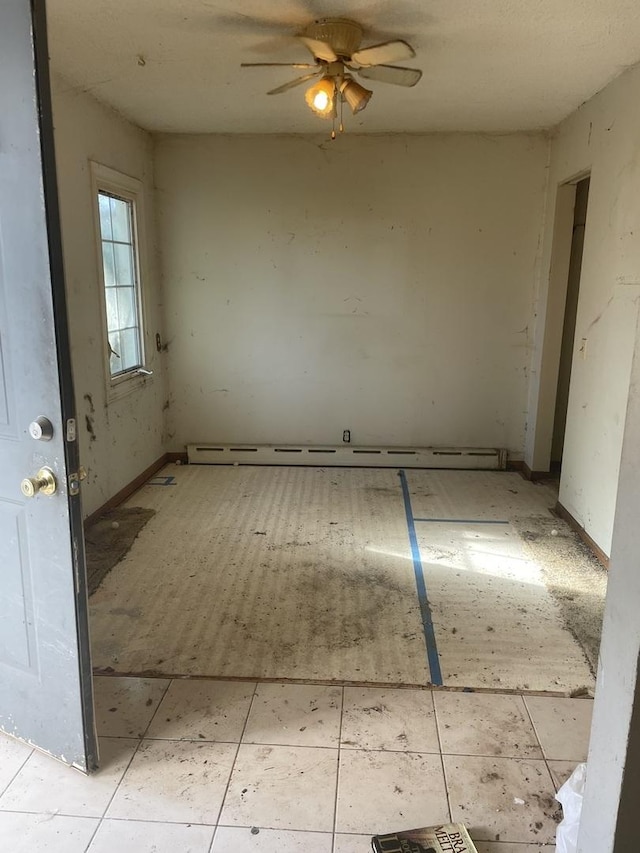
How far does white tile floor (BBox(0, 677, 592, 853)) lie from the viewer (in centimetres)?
164

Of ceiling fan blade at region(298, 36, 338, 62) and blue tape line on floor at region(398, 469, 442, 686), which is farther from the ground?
ceiling fan blade at region(298, 36, 338, 62)

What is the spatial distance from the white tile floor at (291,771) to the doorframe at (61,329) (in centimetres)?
18

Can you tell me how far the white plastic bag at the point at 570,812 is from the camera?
4.87 feet

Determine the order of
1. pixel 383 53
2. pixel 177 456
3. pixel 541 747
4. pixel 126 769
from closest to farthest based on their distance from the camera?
pixel 126 769 → pixel 541 747 → pixel 383 53 → pixel 177 456

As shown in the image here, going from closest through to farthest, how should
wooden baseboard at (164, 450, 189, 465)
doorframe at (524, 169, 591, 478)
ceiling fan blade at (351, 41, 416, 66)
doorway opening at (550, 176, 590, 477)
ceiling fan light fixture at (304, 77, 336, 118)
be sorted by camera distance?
ceiling fan blade at (351, 41, 416, 66), ceiling fan light fixture at (304, 77, 336, 118), doorframe at (524, 169, 591, 478), doorway opening at (550, 176, 590, 477), wooden baseboard at (164, 450, 189, 465)

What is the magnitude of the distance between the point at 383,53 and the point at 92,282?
2.05 m

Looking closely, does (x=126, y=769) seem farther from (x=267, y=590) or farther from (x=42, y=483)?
(x=267, y=590)

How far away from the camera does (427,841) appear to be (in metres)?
1.56

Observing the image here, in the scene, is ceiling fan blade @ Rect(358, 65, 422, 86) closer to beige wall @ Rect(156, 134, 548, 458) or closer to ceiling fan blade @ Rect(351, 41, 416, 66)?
ceiling fan blade @ Rect(351, 41, 416, 66)

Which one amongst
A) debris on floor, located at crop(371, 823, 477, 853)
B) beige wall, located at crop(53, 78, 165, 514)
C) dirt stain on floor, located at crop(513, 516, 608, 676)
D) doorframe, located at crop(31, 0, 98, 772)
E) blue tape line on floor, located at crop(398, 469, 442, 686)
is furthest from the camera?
beige wall, located at crop(53, 78, 165, 514)

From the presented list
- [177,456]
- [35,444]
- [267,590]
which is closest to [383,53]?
[35,444]

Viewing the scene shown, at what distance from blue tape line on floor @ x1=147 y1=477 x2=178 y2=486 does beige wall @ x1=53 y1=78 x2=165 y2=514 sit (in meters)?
0.14

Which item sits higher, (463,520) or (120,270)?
(120,270)

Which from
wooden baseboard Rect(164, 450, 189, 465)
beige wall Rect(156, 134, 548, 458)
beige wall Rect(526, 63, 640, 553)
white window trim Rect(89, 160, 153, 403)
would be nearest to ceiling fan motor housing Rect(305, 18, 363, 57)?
beige wall Rect(526, 63, 640, 553)
